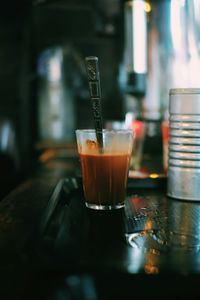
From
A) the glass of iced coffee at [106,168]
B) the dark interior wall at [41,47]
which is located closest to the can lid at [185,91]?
the glass of iced coffee at [106,168]

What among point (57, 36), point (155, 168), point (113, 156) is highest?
point (57, 36)

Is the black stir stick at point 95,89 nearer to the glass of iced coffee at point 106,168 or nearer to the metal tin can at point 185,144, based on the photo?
the glass of iced coffee at point 106,168

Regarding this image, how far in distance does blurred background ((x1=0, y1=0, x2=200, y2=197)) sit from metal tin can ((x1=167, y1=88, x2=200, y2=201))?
0.94 ft

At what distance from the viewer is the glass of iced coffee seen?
74 centimetres

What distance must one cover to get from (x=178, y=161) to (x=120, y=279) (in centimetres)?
43

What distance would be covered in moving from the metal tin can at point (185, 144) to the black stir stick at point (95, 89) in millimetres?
164

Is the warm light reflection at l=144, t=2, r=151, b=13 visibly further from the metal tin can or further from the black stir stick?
the black stir stick

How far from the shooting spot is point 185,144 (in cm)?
82

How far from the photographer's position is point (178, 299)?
1.40ft

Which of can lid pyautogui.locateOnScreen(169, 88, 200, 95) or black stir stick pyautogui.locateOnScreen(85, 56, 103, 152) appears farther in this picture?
can lid pyautogui.locateOnScreen(169, 88, 200, 95)

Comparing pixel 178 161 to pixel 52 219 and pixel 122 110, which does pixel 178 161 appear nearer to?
pixel 52 219

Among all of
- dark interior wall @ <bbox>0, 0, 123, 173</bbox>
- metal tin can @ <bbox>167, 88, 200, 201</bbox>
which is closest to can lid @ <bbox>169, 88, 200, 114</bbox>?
metal tin can @ <bbox>167, 88, 200, 201</bbox>

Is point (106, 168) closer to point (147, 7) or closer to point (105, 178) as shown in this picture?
point (105, 178)

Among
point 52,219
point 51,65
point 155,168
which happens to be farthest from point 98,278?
point 51,65
